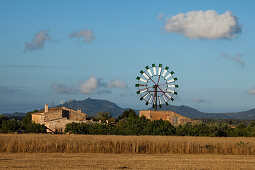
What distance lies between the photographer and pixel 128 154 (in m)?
27.1

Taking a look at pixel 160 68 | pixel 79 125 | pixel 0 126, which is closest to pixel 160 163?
pixel 79 125

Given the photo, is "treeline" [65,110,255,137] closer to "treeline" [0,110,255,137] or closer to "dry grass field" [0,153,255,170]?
"treeline" [0,110,255,137]

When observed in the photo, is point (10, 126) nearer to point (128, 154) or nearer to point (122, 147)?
point (122, 147)

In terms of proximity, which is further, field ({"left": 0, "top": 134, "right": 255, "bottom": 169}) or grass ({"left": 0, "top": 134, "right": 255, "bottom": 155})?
grass ({"left": 0, "top": 134, "right": 255, "bottom": 155})

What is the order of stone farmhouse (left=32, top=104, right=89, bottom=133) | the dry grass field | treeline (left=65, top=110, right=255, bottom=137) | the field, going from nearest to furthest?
1. the dry grass field
2. the field
3. treeline (left=65, top=110, right=255, bottom=137)
4. stone farmhouse (left=32, top=104, right=89, bottom=133)

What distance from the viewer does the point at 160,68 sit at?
58562mm

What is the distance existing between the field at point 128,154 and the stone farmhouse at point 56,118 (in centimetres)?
4561

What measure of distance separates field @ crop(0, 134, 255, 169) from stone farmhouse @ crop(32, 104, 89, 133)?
45.6m

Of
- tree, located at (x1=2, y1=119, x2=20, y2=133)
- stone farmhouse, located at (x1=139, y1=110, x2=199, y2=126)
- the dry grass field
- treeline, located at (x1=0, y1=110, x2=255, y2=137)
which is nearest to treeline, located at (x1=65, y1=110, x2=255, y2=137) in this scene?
treeline, located at (x1=0, y1=110, x2=255, y2=137)

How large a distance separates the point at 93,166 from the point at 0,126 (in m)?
51.2

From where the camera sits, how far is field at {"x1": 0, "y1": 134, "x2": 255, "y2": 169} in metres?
21.1

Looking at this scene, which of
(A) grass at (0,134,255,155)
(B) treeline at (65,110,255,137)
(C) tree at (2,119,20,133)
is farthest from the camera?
(C) tree at (2,119,20,133)

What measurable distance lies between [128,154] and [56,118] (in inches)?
2411

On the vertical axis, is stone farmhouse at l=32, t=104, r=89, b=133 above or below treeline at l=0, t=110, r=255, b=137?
above
